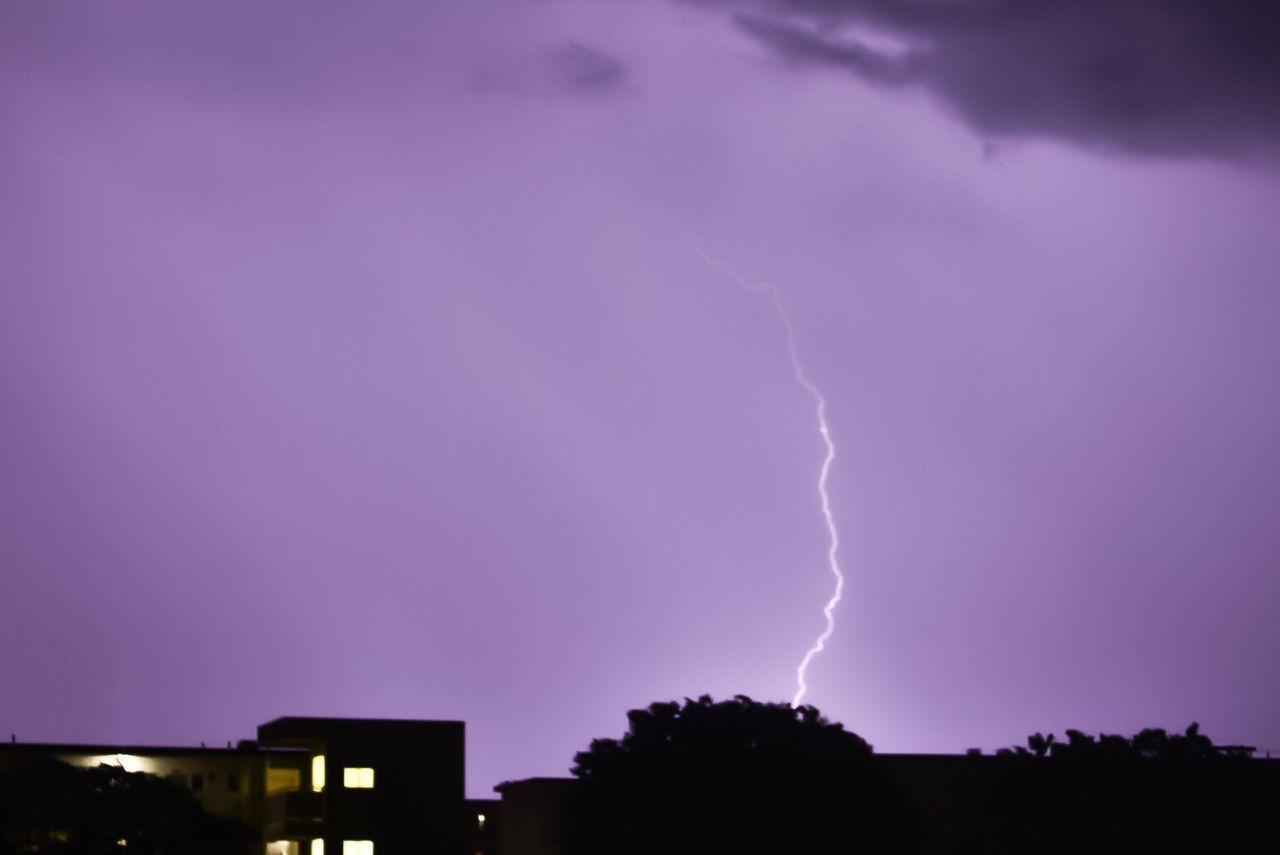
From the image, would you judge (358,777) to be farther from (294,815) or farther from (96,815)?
(96,815)

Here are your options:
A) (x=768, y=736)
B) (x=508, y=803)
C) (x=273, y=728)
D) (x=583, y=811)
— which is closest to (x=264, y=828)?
(x=273, y=728)

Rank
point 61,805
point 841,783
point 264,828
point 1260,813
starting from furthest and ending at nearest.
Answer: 1. point 264,828
2. point 1260,813
3. point 841,783
4. point 61,805

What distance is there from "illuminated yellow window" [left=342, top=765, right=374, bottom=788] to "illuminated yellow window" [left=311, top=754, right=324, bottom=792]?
0.60 meters

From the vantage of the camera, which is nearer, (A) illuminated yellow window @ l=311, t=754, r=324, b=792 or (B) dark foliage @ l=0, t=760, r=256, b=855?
(B) dark foliage @ l=0, t=760, r=256, b=855

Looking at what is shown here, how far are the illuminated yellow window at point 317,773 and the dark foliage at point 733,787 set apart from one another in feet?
25.7

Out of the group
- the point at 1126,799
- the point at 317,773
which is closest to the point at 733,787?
the point at 1126,799

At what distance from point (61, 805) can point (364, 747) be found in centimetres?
1241

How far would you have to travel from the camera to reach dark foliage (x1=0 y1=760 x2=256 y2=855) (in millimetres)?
39000

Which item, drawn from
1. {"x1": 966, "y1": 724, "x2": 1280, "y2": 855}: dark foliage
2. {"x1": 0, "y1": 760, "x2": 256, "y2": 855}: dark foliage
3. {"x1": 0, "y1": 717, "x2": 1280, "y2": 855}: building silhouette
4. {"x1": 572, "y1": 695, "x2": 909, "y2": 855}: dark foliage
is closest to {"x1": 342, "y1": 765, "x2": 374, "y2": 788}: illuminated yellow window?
{"x1": 0, "y1": 717, "x2": 1280, "y2": 855}: building silhouette

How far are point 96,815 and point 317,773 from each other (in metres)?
11.5

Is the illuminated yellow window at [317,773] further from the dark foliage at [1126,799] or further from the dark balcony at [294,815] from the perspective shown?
the dark foliage at [1126,799]

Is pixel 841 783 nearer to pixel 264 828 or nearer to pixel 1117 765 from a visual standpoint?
pixel 1117 765

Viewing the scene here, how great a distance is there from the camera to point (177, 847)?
40.9m

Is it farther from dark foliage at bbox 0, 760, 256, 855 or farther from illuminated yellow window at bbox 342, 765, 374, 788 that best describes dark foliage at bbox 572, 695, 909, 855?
dark foliage at bbox 0, 760, 256, 855
